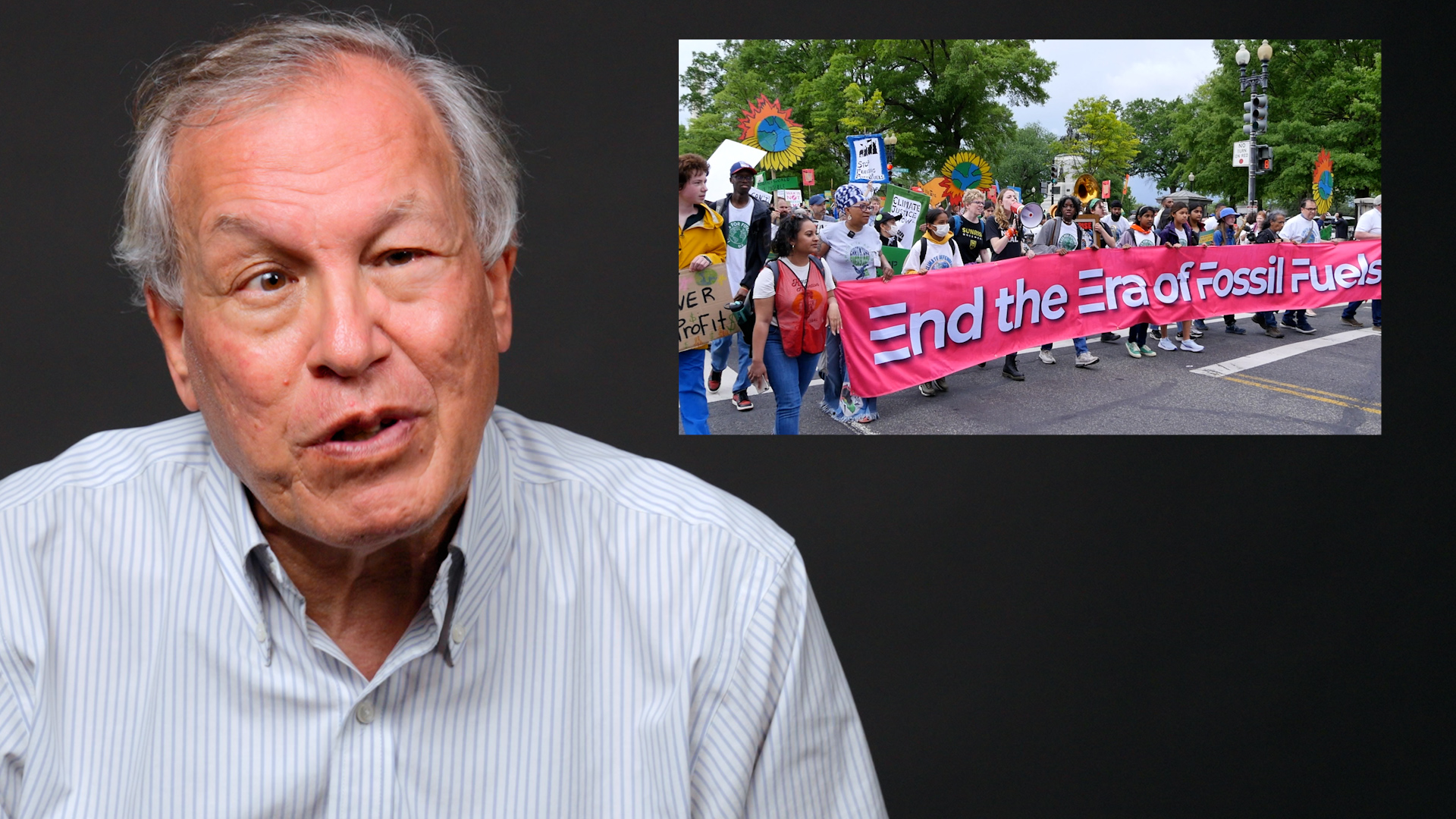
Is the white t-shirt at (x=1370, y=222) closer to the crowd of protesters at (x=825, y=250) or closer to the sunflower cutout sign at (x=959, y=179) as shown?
the crowd of protesters at (x=825, y=250)

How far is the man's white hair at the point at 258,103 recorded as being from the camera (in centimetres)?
91

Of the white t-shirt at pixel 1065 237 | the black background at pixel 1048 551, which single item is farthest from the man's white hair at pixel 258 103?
the white t-shirt at pixel 1065 237

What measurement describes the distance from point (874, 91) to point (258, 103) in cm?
296

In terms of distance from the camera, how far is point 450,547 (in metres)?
0.99

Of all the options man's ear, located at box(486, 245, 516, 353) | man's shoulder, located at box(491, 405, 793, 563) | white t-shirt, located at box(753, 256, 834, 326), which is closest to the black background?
white t-shirt, located at box(753, 256, 834, 326)

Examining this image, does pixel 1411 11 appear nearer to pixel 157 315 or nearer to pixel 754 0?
pixel 754 0

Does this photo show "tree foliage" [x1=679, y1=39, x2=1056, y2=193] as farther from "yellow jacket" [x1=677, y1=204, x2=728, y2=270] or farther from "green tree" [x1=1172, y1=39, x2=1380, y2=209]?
"green tree" [x1=1172, y1=39, x2=1380, y2=209]

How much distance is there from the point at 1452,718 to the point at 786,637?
3.78 metres

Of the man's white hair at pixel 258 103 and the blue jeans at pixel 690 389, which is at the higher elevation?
the man's white hair at pixel 258 103

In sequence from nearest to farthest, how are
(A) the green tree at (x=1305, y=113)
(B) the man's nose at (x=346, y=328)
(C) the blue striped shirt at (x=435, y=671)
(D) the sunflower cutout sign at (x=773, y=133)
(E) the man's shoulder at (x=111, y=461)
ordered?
(B) the man's nose at (x=346, y=328)
(C) the blue striped shirt at (x=435, y=671)
(E) the man's shoulder at (x=111, y=461)
(D) the sunflower cutout sign at (x=773, y=133)
(A) the green tree at (x=1305, y=113)

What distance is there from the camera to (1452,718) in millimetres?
3869

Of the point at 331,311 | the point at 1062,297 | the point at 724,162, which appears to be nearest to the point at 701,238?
the point at 724,162

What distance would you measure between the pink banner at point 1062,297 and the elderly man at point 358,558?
9.40 ft

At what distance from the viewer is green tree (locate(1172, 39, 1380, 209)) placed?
3.73 metres
